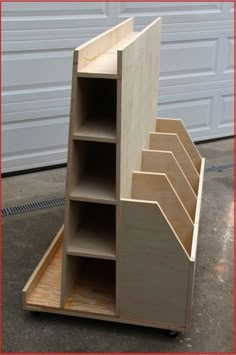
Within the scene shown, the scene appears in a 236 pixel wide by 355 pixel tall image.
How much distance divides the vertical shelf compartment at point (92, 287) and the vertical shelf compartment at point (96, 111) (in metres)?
0.57

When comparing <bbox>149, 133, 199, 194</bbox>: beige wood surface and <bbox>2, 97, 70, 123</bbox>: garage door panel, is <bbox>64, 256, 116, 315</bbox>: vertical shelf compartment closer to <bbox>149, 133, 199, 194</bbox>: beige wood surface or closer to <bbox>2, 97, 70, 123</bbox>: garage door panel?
<bbox>149, 133, 199, 194</bbox>: beige wood surface

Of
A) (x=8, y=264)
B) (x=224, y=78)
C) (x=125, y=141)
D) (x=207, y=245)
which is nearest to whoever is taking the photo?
(x=125, y=141)

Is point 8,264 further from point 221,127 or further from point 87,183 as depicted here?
point 221,127

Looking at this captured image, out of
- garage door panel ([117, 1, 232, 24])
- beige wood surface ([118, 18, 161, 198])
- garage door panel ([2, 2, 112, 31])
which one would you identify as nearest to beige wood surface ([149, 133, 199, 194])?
beige wood surface ([118, 18, 161, 198])

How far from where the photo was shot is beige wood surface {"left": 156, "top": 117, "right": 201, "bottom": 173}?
328cm

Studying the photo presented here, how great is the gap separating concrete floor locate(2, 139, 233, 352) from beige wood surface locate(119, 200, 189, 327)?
0.11 meters

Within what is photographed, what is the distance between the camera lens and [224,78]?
15.2ft

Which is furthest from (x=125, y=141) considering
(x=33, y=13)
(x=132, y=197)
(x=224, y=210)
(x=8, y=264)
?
(x=33, y=13)

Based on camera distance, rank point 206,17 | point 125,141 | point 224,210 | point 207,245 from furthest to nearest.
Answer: point 206,17 < point 224,210 < point 207,245 < point 125,141

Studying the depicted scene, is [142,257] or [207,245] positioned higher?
[142,257]

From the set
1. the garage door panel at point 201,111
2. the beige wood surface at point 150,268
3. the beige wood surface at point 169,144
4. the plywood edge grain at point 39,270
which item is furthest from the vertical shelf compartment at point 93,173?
the garage door panel at point 201,111

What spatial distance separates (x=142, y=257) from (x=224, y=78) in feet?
9.89

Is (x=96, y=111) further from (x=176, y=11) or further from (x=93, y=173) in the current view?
(x=176, y=11)

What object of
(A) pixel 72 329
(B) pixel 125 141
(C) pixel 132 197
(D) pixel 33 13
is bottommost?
(A) pixel 72 329
